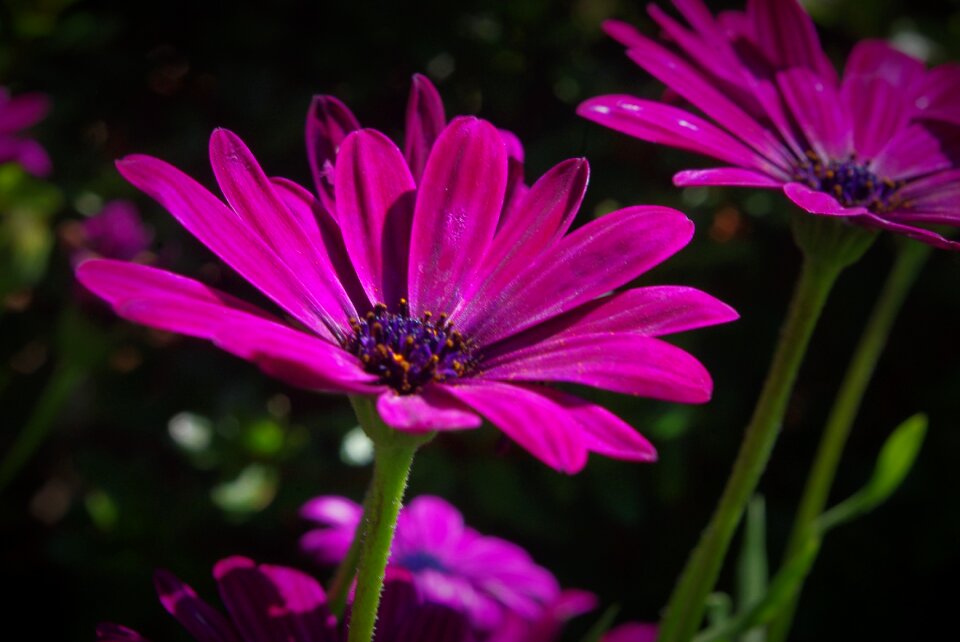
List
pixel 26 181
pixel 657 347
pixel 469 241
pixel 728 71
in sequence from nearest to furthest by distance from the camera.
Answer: pixel 657 347 → pixel 469 241 → pixel 728 71 → pixel 26 181

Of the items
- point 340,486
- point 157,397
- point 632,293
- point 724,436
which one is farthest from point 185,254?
point 632,293

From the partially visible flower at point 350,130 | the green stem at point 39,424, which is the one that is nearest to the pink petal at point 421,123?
the partially visible flower at point 350,130

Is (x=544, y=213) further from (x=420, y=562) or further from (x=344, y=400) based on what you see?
(x=344, y=400)

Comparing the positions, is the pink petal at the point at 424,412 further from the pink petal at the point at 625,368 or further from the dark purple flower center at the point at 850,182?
the dark purple flower center at the point at 850,182

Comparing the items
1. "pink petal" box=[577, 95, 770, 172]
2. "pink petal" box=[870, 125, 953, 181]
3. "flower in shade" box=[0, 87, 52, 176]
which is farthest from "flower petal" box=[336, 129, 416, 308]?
"flower in shade" box=[0, 87, 52, 176]

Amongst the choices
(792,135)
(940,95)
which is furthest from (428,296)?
(940,95)

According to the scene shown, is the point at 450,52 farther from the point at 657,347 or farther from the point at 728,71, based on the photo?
the point at 657,347
